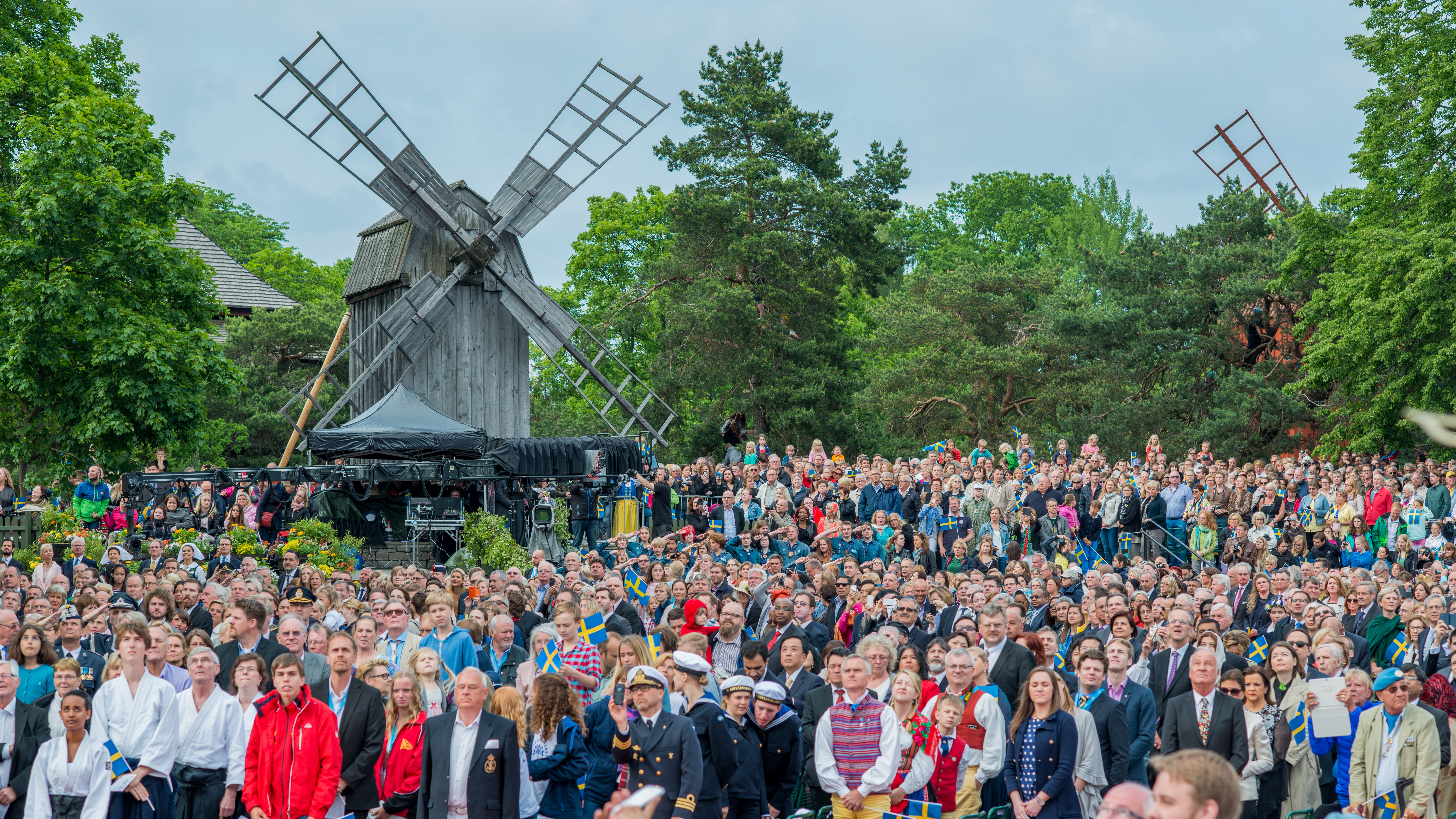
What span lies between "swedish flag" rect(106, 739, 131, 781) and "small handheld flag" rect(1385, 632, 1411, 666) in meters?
10.1

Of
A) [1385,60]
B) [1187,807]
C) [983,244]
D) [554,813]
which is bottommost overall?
[554,813]

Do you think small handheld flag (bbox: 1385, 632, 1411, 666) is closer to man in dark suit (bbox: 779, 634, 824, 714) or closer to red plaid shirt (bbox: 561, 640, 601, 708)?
man in dark suit (bbox: 779, 634, 824, 714)

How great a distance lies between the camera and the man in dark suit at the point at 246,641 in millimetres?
9172

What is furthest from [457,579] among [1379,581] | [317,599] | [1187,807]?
[1187,807]

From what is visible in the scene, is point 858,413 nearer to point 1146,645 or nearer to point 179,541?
point 179,541

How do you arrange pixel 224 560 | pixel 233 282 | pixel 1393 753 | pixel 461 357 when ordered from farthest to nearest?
pixel 233 282 < pixel 461 357 < pixel 224 560 < pixel 1393 753

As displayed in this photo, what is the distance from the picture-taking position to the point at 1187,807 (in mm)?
3562

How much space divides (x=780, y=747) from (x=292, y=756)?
2.91m

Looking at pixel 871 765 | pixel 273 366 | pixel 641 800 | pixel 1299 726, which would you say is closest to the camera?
pixel 641 800

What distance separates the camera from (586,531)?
67.8 ft

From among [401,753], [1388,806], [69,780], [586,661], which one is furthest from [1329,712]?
[69,780]

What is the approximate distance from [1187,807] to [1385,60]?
26727mm

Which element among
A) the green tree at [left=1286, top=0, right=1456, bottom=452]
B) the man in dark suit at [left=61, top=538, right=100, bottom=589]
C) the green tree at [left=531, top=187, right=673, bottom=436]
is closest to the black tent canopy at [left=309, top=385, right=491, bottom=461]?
the man in dark suit at [left=61, top=538, right=100, bottom=589]

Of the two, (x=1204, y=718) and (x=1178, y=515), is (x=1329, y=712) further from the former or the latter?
(x=1178, y=515)
